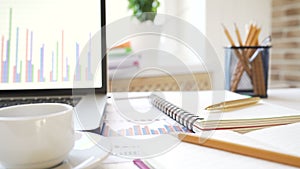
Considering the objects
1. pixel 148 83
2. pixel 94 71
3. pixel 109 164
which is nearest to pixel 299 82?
pixel 148 83

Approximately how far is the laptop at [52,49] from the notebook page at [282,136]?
1.21 ft

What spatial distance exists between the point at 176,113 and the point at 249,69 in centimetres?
38

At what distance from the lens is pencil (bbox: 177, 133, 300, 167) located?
0.35 metres

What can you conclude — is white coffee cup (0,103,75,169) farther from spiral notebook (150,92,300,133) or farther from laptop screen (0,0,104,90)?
laptop screen (0,0,104,90)

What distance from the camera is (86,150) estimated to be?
0.37 metres

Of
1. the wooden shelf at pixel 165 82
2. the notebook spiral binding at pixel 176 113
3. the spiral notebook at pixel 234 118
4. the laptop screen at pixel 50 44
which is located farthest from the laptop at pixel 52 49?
the wooden shelf at pixel 165 82

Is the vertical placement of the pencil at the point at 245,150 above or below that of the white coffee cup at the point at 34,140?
below

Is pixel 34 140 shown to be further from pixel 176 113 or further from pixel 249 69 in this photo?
pixel 249 69

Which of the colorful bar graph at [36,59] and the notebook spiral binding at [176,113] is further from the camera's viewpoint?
the colorful bar graph at [36,59]

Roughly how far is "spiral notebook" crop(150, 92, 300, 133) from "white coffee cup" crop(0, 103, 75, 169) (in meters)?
0.22

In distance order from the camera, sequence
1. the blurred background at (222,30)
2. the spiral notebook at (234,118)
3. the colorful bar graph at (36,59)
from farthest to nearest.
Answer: the blurred background at (222,30), the colorful bar graph at (36,59), the spiral notebook at (234,118)

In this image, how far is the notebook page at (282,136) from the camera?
1.31ft

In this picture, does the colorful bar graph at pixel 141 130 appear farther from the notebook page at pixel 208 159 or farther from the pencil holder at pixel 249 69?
the pencil holder at pixel 249 69

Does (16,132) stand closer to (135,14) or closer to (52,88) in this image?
(52,88)
